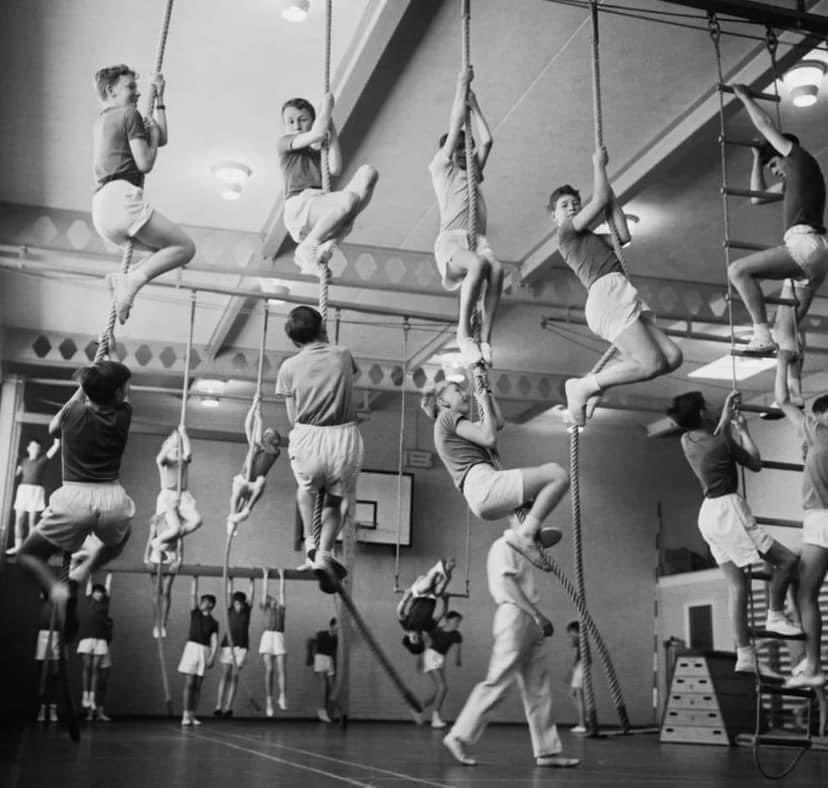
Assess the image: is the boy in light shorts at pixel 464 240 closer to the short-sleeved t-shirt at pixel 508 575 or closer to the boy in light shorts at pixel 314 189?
the boy in light shorts at pixel 314 189

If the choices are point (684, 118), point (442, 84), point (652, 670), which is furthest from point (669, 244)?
point (652, 670)

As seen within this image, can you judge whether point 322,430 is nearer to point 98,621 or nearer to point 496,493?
point 496,493

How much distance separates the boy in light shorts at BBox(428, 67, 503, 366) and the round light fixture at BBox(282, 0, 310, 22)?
2.15 metres

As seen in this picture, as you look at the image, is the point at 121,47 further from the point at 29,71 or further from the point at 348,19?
the point at 348,19

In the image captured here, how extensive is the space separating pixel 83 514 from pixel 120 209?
146 centimetres

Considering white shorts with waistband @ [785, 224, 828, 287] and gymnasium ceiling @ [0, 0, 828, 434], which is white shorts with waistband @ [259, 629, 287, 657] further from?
white shorts with waistband @ [785, 224, 828, 287]

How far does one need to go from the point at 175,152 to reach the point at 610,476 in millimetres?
11944

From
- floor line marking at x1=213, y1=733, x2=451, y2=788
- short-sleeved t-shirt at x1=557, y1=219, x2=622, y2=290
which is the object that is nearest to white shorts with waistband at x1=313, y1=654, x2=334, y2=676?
floor line marking at x1=213, y1=733, x2=451, y2=788

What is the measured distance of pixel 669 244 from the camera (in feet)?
35.9

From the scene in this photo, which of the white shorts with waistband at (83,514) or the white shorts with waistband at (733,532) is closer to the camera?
the white shorts with waistband at (83,514)

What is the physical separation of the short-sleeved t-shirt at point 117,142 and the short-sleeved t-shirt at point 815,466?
13.0 ft

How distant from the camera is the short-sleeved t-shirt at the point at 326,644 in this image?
16.0 m

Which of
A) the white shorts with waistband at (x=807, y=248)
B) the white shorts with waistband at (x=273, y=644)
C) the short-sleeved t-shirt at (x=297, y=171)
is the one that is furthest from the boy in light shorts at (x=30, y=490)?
the white shorts with waistband at (x=807, y=248)

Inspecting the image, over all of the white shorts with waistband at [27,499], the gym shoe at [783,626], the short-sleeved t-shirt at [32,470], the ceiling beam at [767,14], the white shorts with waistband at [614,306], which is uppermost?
the ceiling beam at [767,14]
